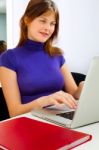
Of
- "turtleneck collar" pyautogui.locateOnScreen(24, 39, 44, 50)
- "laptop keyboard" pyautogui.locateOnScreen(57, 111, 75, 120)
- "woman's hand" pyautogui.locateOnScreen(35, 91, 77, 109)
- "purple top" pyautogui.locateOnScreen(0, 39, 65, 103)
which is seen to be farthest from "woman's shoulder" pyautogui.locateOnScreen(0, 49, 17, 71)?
"laptop keyboard" pyautogui.locateOnScreen(57, 111, 75, 120)

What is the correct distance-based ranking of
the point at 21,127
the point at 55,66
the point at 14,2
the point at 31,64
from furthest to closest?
the point at 14,2 → the point at 55,66 → the point at 31,64 → the point at 21,127

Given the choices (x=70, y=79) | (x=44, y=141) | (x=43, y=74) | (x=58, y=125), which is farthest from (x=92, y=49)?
(x=44, y=141)

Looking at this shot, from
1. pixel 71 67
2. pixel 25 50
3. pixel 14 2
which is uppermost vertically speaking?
pixel 14 2

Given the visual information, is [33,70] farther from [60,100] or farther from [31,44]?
[60,100]

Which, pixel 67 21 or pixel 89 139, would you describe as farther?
pixel 67 21

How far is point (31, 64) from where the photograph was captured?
63.9 inches

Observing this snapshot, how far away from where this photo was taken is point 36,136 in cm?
87

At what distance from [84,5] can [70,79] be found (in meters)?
0.81

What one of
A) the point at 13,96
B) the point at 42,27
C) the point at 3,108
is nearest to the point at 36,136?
the point at 13,96

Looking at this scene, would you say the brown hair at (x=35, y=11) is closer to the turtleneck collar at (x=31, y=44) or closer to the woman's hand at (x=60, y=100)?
the turtleneck collar at (x=31, y=44)

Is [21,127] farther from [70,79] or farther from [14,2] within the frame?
[14,2]

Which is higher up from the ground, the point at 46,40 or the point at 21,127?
the point at 46,40

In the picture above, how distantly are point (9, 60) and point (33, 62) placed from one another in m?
0.15

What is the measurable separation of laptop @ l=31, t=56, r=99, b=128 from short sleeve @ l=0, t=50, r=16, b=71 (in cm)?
49
